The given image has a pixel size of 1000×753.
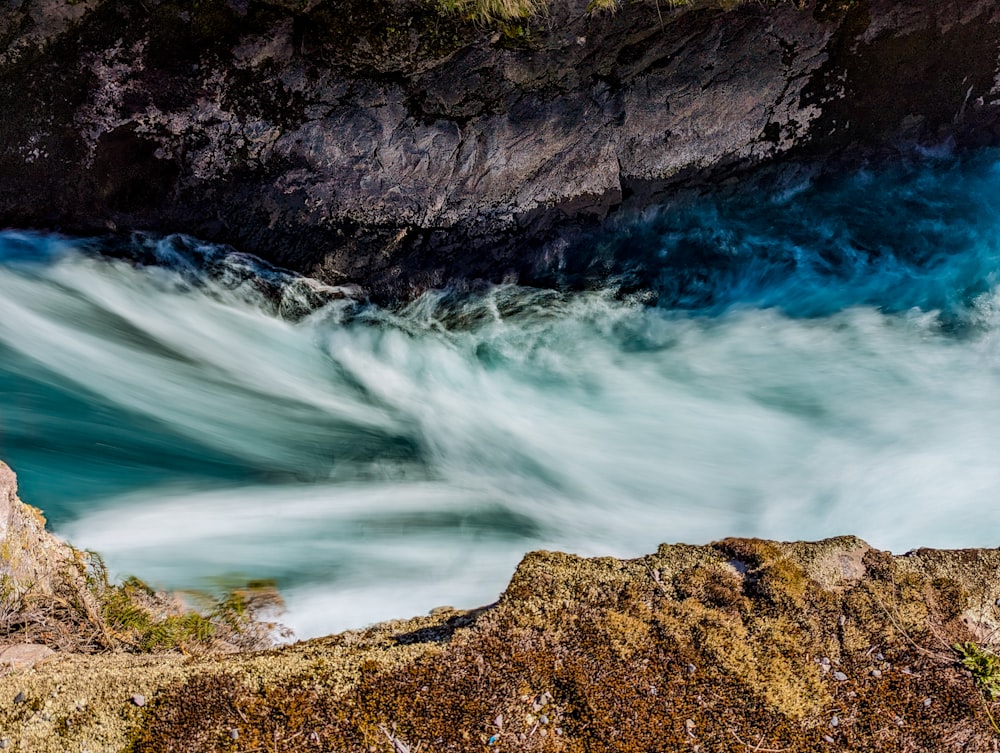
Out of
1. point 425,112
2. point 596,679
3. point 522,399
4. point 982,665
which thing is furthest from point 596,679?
point 425,112

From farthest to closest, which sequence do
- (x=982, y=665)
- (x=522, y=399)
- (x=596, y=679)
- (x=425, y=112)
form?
1. (x=522, y=399)
2. (x=425, y=112)
3. (x=982, y=665)
4. (x=596, y=679)

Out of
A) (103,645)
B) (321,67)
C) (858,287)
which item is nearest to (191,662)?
(103,645)

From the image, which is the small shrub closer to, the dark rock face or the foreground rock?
the foreground rock

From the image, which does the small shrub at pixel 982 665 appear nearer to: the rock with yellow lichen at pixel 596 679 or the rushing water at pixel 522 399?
the rock with yellow lichen at pixel 596 679

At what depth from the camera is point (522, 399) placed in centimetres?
614

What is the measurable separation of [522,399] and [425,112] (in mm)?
2901

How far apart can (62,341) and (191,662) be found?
4.09 metres

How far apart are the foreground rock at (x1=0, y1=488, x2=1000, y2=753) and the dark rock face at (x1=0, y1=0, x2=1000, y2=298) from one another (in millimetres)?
3780

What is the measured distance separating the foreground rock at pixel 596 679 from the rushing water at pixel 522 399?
155 centimetres

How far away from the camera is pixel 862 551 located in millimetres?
3641

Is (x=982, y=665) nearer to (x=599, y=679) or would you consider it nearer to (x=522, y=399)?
(x=599, y=679)

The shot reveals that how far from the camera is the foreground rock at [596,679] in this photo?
A: 289 centimetres

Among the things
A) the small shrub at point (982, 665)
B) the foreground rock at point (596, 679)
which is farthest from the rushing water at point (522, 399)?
the small shrub at point (982, 665)

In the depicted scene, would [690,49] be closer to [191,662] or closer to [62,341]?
[191,662]
